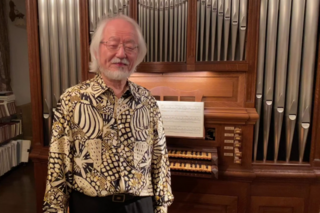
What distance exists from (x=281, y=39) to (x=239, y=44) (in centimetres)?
34

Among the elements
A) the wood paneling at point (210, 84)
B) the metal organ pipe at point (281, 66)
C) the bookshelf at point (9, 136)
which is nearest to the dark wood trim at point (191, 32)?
the wood paneling at point (210, 84)

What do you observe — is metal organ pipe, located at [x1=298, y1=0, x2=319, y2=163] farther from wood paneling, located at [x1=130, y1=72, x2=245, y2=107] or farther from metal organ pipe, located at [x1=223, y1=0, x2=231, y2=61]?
metal organ pipe, located at [x1=223, y1=0, x2=231, y2=61]

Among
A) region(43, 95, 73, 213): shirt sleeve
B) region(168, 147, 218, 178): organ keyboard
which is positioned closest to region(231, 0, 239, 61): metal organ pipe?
region(168, 147, 218, 178): organ keyboard

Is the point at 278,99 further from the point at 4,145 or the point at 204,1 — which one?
the point at 4,145

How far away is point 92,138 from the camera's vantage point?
1261 millimetres

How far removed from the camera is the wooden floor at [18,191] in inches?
130

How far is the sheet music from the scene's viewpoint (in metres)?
2.12

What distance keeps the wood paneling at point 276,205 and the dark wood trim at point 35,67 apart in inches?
85.4

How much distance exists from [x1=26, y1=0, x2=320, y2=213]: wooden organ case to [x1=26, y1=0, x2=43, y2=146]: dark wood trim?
1 centimetres

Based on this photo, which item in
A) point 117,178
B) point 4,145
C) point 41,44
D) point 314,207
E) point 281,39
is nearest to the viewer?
point 117,178

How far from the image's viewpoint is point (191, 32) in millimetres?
2164

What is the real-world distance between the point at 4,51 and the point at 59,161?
14.2 feet

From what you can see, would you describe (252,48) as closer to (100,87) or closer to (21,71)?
(100,87)

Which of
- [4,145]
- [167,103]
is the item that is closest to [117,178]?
[167,103]
